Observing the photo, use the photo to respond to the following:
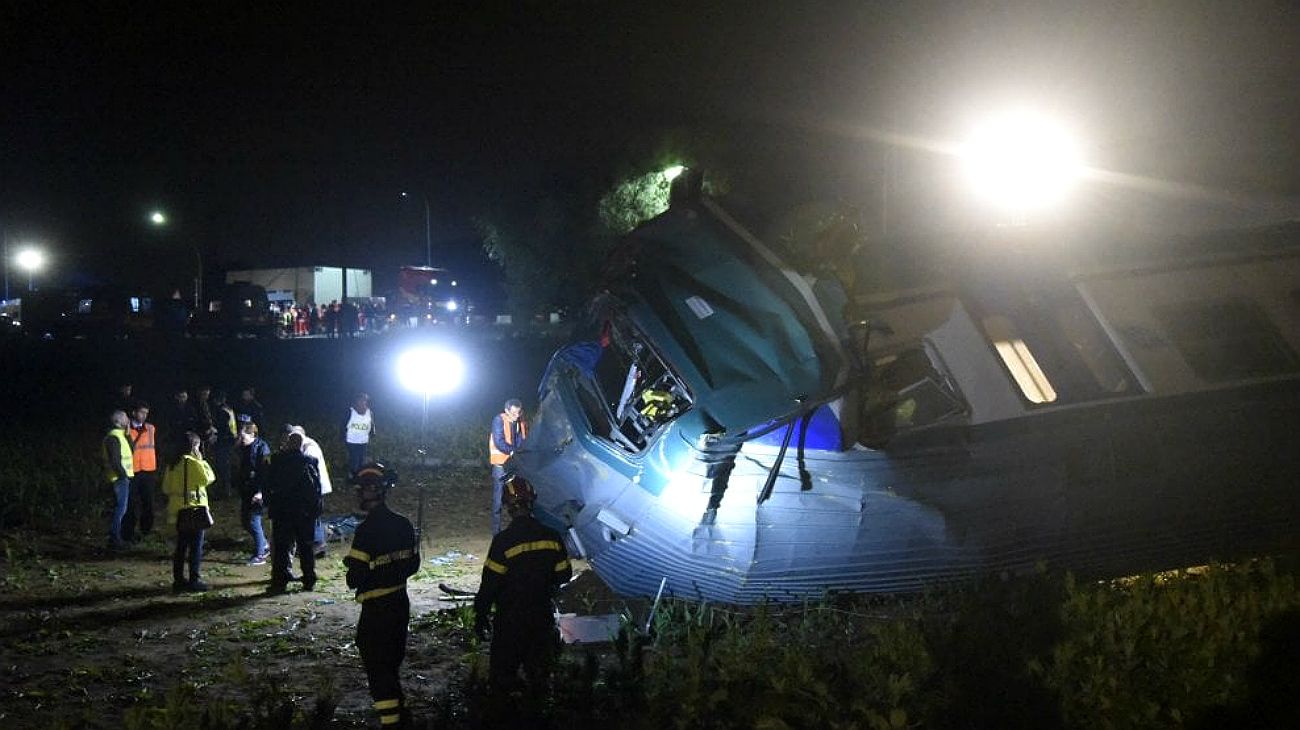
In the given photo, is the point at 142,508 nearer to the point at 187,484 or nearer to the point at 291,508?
the point at 187,484

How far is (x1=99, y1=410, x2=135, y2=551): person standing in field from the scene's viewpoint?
1093cm

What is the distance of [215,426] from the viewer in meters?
14.4

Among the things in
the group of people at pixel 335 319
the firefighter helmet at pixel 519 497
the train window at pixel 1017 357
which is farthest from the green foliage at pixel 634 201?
the firefighter helmet at pixel 519 497

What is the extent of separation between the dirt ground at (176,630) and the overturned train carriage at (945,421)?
7.10 feet

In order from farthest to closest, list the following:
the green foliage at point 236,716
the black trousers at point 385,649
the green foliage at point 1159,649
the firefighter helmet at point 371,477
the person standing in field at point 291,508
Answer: the person standing in field at point 291,508 < the firefighter helmet at point 371,477 < the black trousers at point 385,649 < the green foliage at point 1159,649 < the green foliage at point 236,716

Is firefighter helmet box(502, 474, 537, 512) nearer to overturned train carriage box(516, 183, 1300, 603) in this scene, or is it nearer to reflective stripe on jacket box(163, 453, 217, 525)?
overturned train carriage box(516, 183, 1300, 603)

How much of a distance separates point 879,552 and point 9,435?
699 inches

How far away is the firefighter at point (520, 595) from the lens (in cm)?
561

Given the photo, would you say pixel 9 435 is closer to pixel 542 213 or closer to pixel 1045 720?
pixel 1045 720

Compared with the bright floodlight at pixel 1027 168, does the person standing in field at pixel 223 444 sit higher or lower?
lower

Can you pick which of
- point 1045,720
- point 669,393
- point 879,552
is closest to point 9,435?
point 669,393

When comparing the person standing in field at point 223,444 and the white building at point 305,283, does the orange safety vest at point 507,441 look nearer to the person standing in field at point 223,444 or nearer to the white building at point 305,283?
the person standing in field at point 223,444

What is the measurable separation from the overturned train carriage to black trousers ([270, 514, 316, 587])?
3.66 meters

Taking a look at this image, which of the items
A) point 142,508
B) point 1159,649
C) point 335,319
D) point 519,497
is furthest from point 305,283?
point 1159,649
